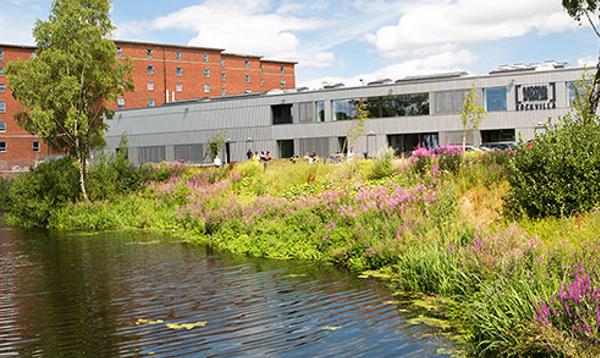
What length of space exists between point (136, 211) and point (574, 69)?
116 ft

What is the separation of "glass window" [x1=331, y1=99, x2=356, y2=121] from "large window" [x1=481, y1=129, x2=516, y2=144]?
11.7 m

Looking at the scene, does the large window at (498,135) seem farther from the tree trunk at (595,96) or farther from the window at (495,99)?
the tree trunk at (595,96)

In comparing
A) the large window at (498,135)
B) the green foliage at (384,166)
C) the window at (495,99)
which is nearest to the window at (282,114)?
the large window at (498,135)

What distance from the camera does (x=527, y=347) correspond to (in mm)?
5918

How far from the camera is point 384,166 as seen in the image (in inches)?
706

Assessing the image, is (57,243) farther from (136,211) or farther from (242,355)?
(242,355)

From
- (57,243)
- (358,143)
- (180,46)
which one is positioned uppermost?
(180,46)

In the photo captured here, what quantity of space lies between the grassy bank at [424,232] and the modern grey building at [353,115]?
22.8 metres

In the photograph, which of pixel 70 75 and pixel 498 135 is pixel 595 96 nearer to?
pixel 70 75

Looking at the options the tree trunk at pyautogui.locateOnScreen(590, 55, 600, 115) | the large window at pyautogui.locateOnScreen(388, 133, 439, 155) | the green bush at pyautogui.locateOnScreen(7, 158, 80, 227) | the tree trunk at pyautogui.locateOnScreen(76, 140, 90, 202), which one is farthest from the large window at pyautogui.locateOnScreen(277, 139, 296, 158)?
the tree trunk at pyautogui.locateOnScreen(590, 55, 600, 115)

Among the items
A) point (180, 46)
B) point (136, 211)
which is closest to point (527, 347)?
point (136, 211)

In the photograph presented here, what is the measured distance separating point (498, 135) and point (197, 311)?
143 feet

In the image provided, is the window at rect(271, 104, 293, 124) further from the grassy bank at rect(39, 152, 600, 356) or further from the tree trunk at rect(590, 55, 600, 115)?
the tree trunk at rect(590, 55, 600, 115)

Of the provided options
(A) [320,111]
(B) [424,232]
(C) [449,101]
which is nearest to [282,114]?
(A) [320,111]
